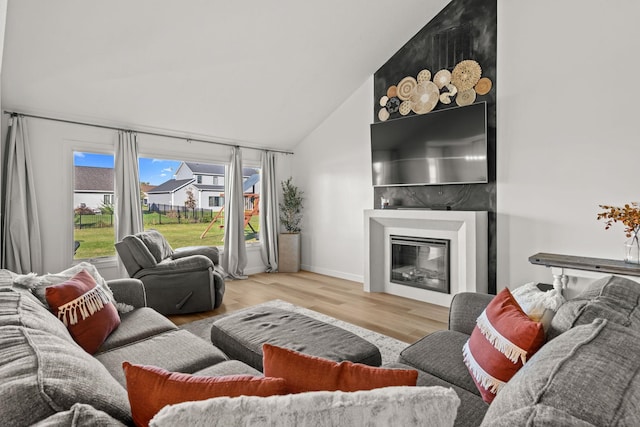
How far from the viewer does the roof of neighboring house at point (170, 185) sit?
499 cm

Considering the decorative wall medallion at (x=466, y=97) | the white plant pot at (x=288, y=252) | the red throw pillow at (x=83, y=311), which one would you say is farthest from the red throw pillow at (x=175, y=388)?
the white plant pot at (x=288, y=252)

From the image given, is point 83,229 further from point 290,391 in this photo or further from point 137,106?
point 290,391

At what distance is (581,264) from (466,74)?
2.34 m

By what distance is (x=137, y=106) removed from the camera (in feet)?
13.4

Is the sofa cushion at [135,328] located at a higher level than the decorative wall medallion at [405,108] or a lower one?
lower

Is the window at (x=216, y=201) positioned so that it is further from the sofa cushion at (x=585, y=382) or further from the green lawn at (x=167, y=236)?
the sofa cushion at (x=585, y=382)

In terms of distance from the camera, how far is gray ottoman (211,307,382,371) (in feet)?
5.84

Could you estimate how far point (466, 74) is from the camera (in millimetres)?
3973

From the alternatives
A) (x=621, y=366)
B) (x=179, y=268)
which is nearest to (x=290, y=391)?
(x=621, y=366)

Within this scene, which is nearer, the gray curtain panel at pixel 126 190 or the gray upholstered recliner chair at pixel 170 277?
the gray upholstered recliner chair at pixel 170 277

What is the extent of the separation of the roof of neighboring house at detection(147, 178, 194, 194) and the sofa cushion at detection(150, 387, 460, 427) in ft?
16.0

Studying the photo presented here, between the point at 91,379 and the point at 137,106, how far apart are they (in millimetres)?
3996

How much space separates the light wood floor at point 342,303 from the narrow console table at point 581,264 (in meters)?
1.08

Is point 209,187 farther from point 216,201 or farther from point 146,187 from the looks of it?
point 146,187
